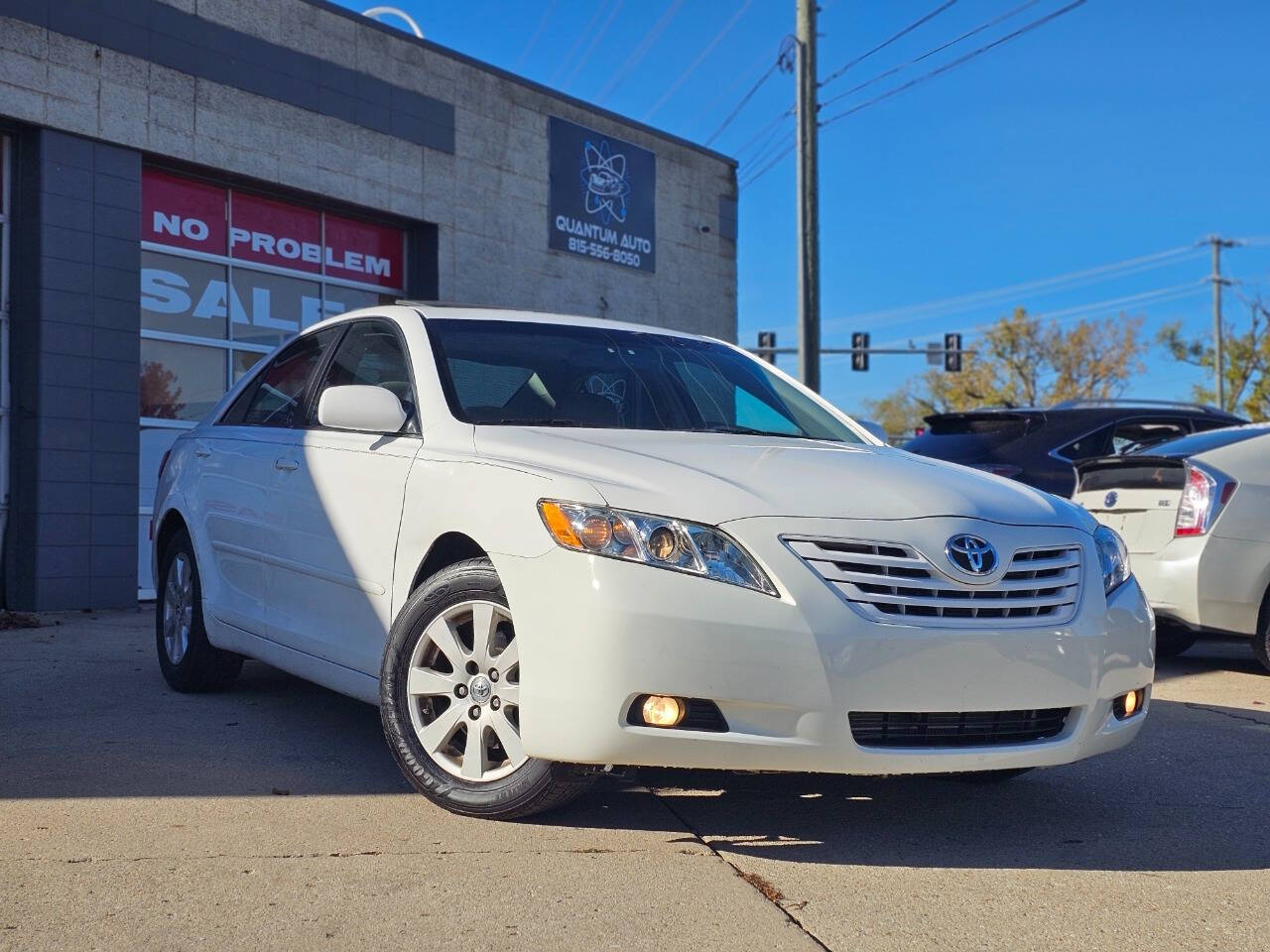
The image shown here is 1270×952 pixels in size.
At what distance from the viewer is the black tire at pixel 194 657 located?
19.2 feet

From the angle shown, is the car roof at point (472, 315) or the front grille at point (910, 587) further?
the car roof at point (472, 315)

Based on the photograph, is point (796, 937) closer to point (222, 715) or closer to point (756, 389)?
point (756, 389)

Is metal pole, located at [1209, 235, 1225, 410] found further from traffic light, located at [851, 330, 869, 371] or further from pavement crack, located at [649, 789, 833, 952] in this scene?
pavement crack, located at [649, 789, 833, 952]

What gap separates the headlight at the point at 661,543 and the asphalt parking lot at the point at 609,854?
70cm

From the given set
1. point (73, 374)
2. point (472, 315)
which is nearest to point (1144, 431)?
point (472, 315)

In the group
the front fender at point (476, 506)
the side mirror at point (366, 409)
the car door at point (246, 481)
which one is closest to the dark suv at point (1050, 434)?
the car door at point (246, 481)

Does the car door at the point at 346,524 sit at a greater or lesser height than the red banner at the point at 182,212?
lesser

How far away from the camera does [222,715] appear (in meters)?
5.53

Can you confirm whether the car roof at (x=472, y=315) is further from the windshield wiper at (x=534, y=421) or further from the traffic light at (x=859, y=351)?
the traffic light at (x=859, y=351)

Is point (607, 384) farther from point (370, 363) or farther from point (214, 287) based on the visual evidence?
point (214, 287)

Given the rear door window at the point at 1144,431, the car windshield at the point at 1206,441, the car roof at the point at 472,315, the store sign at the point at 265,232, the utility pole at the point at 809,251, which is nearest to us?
the car roof at the point at 472,315

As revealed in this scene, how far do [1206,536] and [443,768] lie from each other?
4.71m

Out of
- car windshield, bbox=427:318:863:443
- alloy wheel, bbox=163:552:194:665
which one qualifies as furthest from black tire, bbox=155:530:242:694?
car windshield, bbox=427:318:863:443

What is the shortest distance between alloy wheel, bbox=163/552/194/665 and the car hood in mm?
2363
